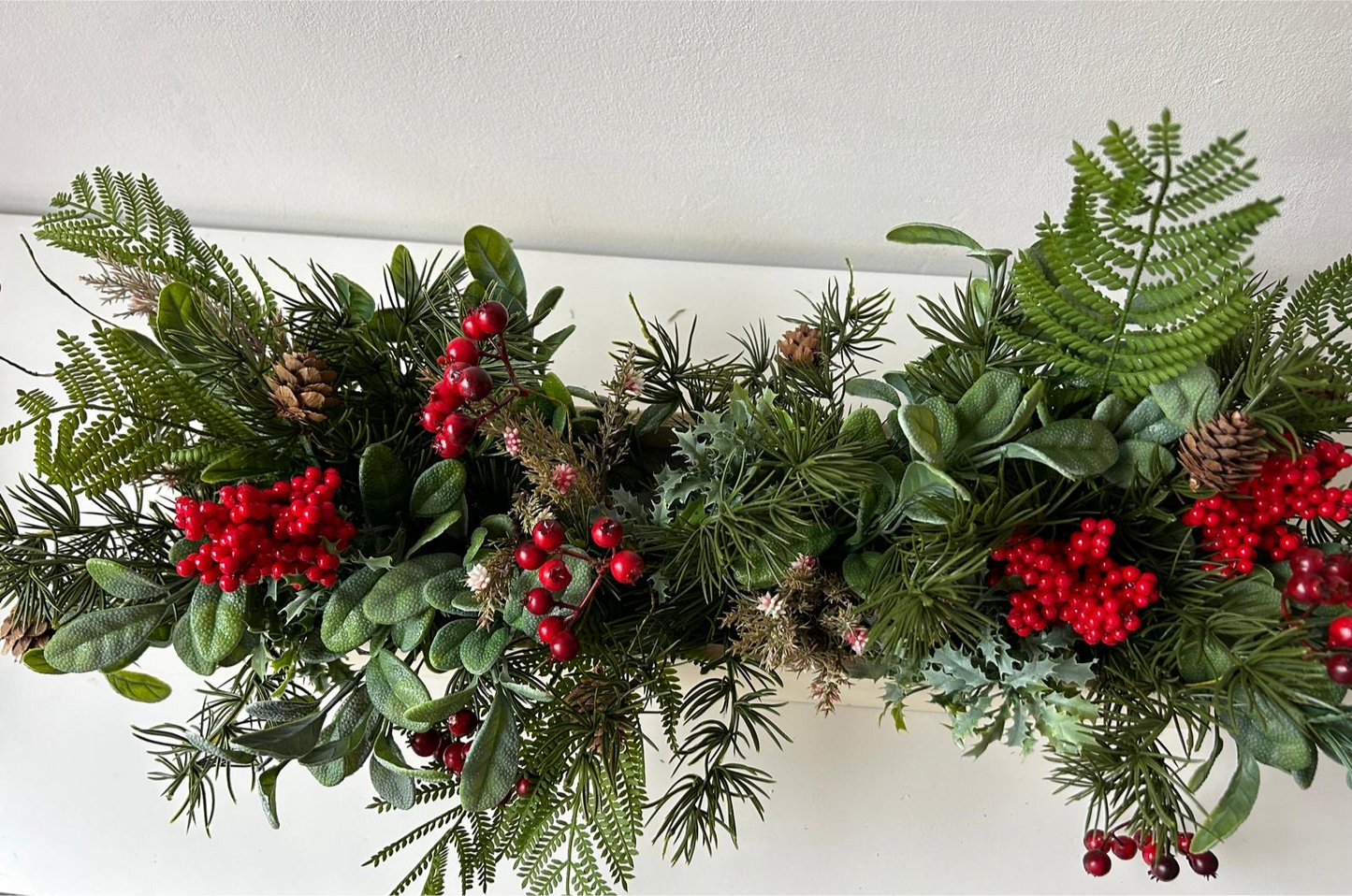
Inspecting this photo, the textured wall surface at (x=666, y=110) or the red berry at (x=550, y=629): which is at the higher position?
the textured wall surface at (x=666, y=110)

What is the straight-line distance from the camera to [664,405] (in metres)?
0.65

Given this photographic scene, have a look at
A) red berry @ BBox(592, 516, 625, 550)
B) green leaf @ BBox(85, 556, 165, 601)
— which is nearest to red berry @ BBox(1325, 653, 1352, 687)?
red berry @ BBox(592, 516, 625, 550)

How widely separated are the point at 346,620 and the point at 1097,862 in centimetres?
58

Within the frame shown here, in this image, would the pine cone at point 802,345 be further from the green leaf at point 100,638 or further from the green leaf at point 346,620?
the green leaf at point 100,638

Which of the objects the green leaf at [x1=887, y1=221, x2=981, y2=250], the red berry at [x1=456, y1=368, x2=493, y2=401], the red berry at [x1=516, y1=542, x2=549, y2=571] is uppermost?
the green leaf at [x1=887, y1=221, x2=981, y2=250]

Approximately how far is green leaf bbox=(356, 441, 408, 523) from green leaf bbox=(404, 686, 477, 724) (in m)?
0.13

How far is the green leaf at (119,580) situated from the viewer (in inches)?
21.4

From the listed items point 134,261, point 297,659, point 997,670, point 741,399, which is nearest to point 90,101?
point 134,261

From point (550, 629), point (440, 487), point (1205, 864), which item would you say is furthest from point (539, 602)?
point (1205, 864)

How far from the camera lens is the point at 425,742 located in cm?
65

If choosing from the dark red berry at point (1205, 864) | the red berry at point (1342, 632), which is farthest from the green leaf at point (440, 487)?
the dark red berry at point (1205, 864)

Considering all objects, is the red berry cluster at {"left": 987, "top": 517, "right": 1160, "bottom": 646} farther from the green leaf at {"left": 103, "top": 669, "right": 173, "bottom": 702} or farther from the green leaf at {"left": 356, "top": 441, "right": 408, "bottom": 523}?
the green leaf at {"left": 103, "top": 669, "right": 173, "bottom": 702}

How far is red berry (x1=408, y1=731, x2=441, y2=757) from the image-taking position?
65 cm

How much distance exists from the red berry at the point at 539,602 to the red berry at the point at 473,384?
0.13 metres
